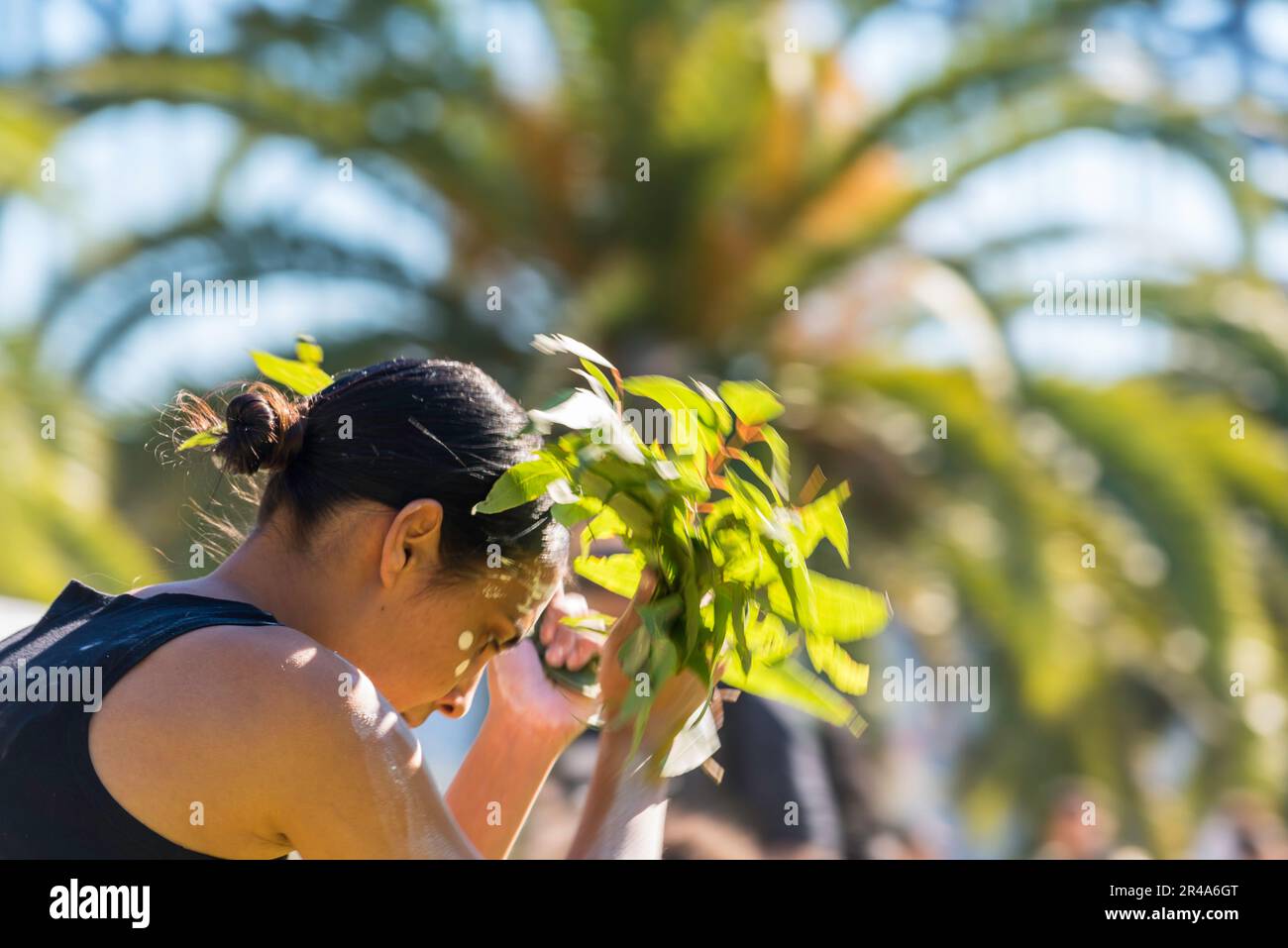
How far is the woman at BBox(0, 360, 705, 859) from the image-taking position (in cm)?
206

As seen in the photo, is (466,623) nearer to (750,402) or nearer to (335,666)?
(335,666)

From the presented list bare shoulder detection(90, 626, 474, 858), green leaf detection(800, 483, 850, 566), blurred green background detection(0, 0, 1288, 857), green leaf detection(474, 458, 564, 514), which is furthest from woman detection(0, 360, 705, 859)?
blurred green background detection(0, 0, 1288, 857)

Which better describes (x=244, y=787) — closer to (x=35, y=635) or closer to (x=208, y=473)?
(x=35, y=635)

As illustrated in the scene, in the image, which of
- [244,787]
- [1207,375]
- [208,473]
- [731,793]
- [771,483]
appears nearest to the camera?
[244,787]

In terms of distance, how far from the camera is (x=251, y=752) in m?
2.05

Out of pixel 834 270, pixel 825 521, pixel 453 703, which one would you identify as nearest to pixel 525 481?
pixel 825 521

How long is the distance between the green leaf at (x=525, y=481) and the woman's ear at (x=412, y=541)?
0.56 feet

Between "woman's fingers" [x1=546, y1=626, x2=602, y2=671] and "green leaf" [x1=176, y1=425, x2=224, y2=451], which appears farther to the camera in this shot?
"woman's fingers" [x1=546, y1=626, x2=602, y2=671]

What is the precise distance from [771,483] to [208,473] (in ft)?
4.21

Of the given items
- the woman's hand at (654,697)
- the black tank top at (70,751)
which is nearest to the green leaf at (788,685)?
the woman's hand at (654,697)

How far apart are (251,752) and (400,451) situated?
55cm

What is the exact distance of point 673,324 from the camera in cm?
825

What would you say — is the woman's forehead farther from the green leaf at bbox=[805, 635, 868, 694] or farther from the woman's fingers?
the green leaf at bbox=[805, 635, 868, 694]
